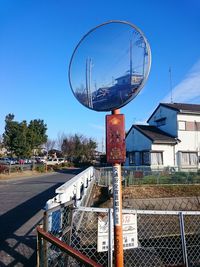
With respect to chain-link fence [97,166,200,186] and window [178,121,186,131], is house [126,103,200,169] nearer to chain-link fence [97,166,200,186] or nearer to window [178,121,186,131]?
window [178,121,186,131]

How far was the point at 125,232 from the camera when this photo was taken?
372 cm

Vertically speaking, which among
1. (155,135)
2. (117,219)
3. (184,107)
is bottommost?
(117,219)

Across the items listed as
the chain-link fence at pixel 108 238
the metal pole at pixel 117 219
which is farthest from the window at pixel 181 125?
the metal pole at pixel 117 219

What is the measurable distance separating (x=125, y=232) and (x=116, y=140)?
4.39ft

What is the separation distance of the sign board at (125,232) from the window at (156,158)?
2483 cm

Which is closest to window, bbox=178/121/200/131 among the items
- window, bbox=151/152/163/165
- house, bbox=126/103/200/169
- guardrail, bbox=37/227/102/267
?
house, bbox=126/103/200/169

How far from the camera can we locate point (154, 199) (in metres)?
16.5

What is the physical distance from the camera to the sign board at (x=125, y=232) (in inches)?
147

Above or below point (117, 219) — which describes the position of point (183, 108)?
above

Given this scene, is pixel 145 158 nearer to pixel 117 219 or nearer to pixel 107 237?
pixel 107 237

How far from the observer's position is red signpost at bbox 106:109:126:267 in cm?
297

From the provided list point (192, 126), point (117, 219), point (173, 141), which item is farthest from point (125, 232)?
point (192, 126)

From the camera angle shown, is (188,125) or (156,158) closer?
(156,158)

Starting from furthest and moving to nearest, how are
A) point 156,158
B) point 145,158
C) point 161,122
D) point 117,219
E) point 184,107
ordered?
point 161,122 → point 184,107 → point 145,158 → point 156,158 → point 117,219
